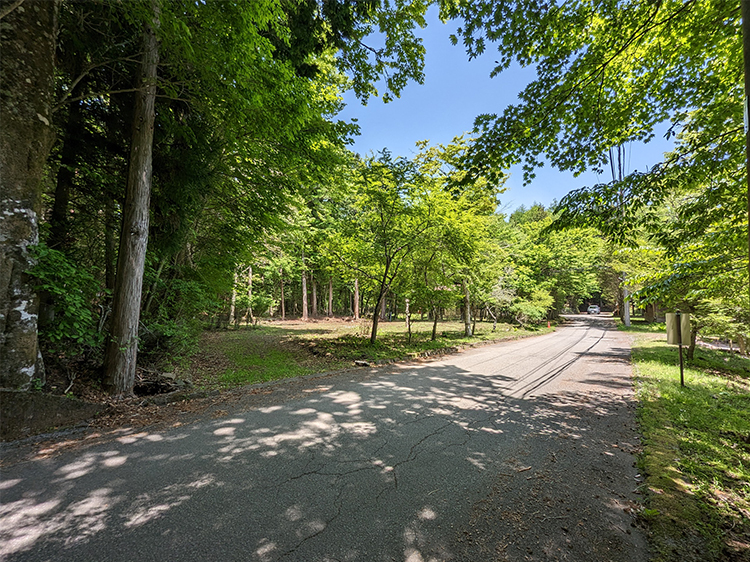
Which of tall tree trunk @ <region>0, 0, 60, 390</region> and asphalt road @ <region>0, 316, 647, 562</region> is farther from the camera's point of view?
tall tree trunk @ <region>0, 0, 60, 390</region>

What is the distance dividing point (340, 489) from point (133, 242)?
494cm

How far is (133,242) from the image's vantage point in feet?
15.4

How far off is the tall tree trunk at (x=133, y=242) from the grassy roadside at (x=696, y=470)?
6.54 m

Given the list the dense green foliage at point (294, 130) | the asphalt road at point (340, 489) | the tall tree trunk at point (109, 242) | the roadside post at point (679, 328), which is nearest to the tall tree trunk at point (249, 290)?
the dense green foliage at point (294, 130)

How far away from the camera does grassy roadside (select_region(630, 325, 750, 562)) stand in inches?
81.4

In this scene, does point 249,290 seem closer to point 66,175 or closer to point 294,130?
point 66,175

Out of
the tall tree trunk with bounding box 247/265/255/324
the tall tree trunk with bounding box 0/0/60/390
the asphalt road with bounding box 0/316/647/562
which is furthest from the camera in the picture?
the tall tree trunk with bounding box 247/265/255/324

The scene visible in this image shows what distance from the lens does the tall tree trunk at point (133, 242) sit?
454 cm

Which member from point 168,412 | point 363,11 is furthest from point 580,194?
point 168,412

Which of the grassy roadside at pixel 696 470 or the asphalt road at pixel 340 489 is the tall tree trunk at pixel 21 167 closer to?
the asphalt road at pixel 340 489

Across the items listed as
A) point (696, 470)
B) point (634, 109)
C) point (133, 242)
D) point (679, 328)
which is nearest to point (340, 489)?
point (696, 470)

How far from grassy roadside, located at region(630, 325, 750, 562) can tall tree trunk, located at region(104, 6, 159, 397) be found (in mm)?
6544

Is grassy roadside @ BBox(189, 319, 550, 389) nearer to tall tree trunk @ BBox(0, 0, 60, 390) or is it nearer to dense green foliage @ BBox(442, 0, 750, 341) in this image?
tall tree trunk @ BBox(0, 0, 60, 390)

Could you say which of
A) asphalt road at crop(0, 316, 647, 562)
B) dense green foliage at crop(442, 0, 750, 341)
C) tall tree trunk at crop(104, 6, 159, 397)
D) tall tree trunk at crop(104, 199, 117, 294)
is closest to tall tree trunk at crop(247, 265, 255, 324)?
tall tree trunk at crop(104, 199, 117, 294)
